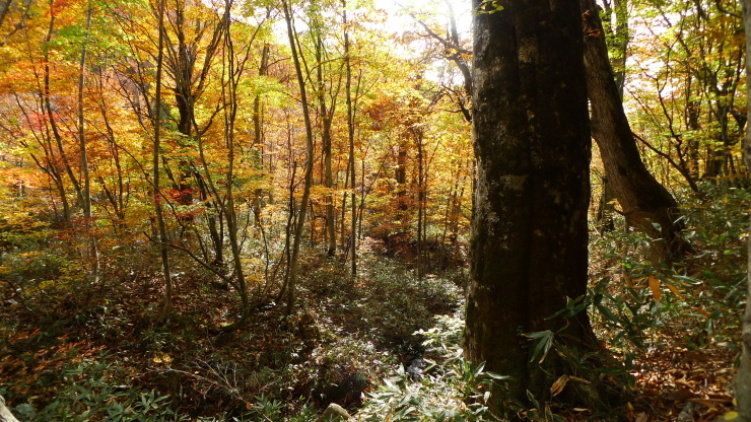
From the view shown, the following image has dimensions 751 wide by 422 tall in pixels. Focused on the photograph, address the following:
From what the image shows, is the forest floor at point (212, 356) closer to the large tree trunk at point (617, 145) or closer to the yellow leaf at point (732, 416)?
the yellow leaf at point (732, 416)

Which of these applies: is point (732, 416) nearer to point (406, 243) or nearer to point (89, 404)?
point (89, 404)

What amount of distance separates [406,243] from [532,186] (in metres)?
11.3

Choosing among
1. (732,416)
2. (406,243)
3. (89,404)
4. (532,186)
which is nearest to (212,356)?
(89,404)

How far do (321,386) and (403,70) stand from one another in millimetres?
6879

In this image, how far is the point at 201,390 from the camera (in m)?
4.43

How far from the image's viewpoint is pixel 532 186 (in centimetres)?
194

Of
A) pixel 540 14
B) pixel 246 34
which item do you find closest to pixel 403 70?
pixel 246 34

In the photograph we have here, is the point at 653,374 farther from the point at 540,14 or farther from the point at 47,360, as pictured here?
the point at 47,360

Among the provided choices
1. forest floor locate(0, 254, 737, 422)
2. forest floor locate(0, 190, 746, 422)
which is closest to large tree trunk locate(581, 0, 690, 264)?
forest floor locate(0, 190, 746, 422)

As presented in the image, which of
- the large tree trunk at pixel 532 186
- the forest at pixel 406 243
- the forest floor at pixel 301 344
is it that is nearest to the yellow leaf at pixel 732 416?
the forest at pixel 406 243

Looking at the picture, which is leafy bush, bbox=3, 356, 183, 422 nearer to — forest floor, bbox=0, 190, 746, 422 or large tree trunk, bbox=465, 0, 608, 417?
Answer: forest floor, bbox=0, 190, 746, 422

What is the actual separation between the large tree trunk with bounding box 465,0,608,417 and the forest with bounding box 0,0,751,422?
13 millimetres

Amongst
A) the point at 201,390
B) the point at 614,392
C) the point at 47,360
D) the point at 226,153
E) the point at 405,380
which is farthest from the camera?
the point at 226,153

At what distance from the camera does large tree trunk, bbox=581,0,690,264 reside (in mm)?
3525
